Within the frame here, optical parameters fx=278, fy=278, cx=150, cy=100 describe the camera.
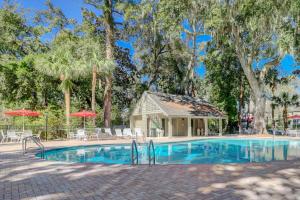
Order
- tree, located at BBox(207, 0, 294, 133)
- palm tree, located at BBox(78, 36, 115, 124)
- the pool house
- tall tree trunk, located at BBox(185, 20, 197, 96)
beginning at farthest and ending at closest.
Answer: tall tree trunk, located at BBox(185, 20, 197, 96)
the pool house
palm tree, located at BBox(78, 36, 115, 124)
tree, located at BBox(207, 0, 294, 133)

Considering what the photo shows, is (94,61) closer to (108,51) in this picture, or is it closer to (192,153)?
(108,51)

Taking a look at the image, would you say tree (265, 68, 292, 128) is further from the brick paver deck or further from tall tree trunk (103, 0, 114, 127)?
the brick paver deck

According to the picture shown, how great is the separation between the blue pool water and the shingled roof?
419 centimetres

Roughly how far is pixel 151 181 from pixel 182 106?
20657 mm

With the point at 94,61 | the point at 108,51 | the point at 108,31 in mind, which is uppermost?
the point at 108,31

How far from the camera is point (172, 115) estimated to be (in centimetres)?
2384

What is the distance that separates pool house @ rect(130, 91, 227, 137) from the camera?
25156 mm

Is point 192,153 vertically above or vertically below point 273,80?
below

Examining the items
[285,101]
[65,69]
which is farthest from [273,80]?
[65,69]

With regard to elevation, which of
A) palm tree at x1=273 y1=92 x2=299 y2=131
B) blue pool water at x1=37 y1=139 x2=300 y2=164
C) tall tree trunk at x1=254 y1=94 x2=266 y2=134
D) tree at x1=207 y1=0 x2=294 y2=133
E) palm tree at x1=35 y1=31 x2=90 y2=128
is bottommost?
blue pool water at x1=37 y1=139 x2=300 y2=164

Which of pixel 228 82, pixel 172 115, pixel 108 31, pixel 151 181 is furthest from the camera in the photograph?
pixel 228 82

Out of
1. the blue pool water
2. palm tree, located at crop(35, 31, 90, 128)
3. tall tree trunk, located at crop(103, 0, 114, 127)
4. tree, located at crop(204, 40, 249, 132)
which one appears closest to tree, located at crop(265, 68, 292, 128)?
tree, located at crop(204, 40, 249, 132)

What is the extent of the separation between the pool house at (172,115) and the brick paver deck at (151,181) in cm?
1638

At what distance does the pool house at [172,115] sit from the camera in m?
25.2
